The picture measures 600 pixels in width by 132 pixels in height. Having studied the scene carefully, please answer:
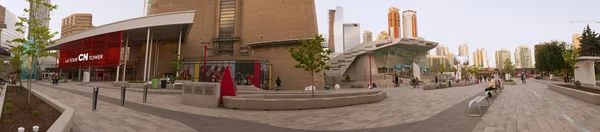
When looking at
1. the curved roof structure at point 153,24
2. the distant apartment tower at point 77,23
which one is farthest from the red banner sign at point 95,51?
the distant apartment tower at point 77,23

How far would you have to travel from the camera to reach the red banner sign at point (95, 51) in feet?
107

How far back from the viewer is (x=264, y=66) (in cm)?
3369

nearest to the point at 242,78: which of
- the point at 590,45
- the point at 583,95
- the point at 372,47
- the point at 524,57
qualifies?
the point at 583,95

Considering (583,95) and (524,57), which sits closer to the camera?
(583,95)

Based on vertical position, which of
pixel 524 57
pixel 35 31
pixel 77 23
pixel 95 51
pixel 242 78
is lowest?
pixel 242 78

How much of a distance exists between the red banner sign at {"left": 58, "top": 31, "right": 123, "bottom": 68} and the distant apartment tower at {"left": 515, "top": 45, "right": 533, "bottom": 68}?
193 m

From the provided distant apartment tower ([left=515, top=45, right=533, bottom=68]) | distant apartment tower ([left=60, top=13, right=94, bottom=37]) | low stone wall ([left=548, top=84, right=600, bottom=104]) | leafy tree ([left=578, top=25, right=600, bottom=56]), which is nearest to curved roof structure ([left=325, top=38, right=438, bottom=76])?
leafy tree ([left=578, top=25, right=600, bottom=56])

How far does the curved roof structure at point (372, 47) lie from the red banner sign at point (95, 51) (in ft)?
163

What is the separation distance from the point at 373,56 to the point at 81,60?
6629 centimetres

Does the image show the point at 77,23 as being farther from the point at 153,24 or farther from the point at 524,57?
the point at 524,57

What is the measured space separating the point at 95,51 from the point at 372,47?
209 ft

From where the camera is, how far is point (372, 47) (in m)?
73.8

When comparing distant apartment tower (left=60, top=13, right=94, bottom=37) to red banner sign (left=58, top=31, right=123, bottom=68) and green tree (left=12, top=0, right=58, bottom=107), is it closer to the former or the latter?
red banner sign (left=58, top=31, right=123, bottom=68)

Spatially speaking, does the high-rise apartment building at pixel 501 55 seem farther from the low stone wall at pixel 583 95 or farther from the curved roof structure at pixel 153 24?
the curved roof structure at pixel 153 24
